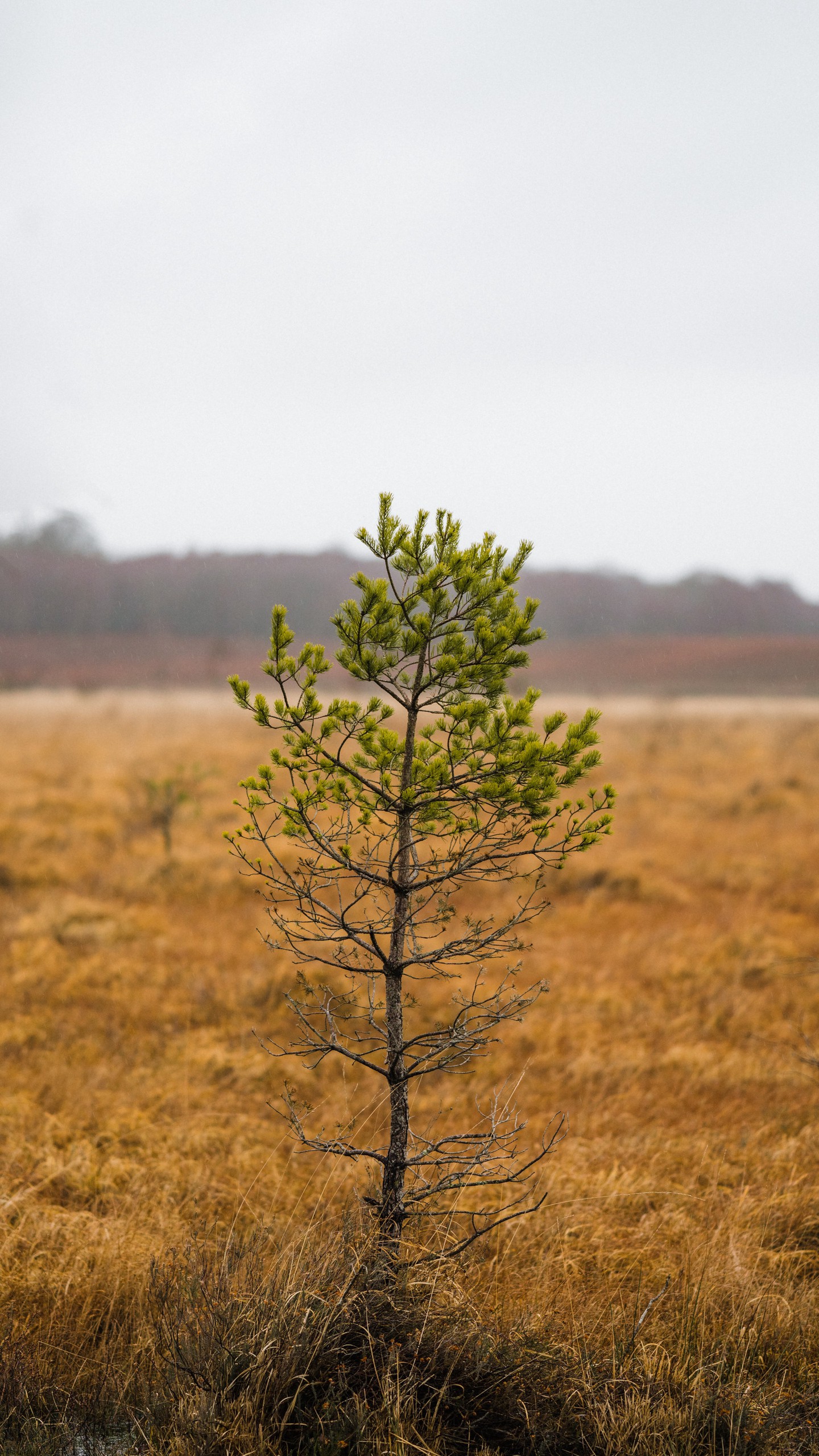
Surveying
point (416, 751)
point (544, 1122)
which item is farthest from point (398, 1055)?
point (544, 1122)

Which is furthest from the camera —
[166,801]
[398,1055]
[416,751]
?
[166,801]

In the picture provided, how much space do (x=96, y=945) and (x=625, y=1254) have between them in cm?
620

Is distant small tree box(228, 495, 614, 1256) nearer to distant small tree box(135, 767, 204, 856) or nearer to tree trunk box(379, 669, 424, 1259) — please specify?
tree trunk box(379, 669, 424, 1259)

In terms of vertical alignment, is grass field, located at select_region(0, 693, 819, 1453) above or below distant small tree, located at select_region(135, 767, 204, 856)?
below

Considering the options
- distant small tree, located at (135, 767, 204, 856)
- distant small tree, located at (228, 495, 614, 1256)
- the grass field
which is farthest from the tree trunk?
distant small tree, located at (135, 767, 204, 856)

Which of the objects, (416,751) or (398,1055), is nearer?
(398,1055)

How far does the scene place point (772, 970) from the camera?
8109 mm

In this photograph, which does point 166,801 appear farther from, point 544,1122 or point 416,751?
point 416,751

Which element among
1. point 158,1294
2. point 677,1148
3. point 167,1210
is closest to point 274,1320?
point 158,1294

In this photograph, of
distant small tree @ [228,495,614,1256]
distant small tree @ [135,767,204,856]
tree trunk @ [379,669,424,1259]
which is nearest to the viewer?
distant small tree @ [228,495,614,1256]

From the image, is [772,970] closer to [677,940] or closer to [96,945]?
[677,940]

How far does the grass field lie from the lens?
2842 mm

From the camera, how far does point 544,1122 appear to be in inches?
206

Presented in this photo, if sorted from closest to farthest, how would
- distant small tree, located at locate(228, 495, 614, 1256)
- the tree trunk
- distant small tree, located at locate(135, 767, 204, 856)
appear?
1. distant small tree, located at locate(228, 495, 614, 1256)
2. the tree trunk
3. distant small tree, located at locate(135, 767, 204, 856)
